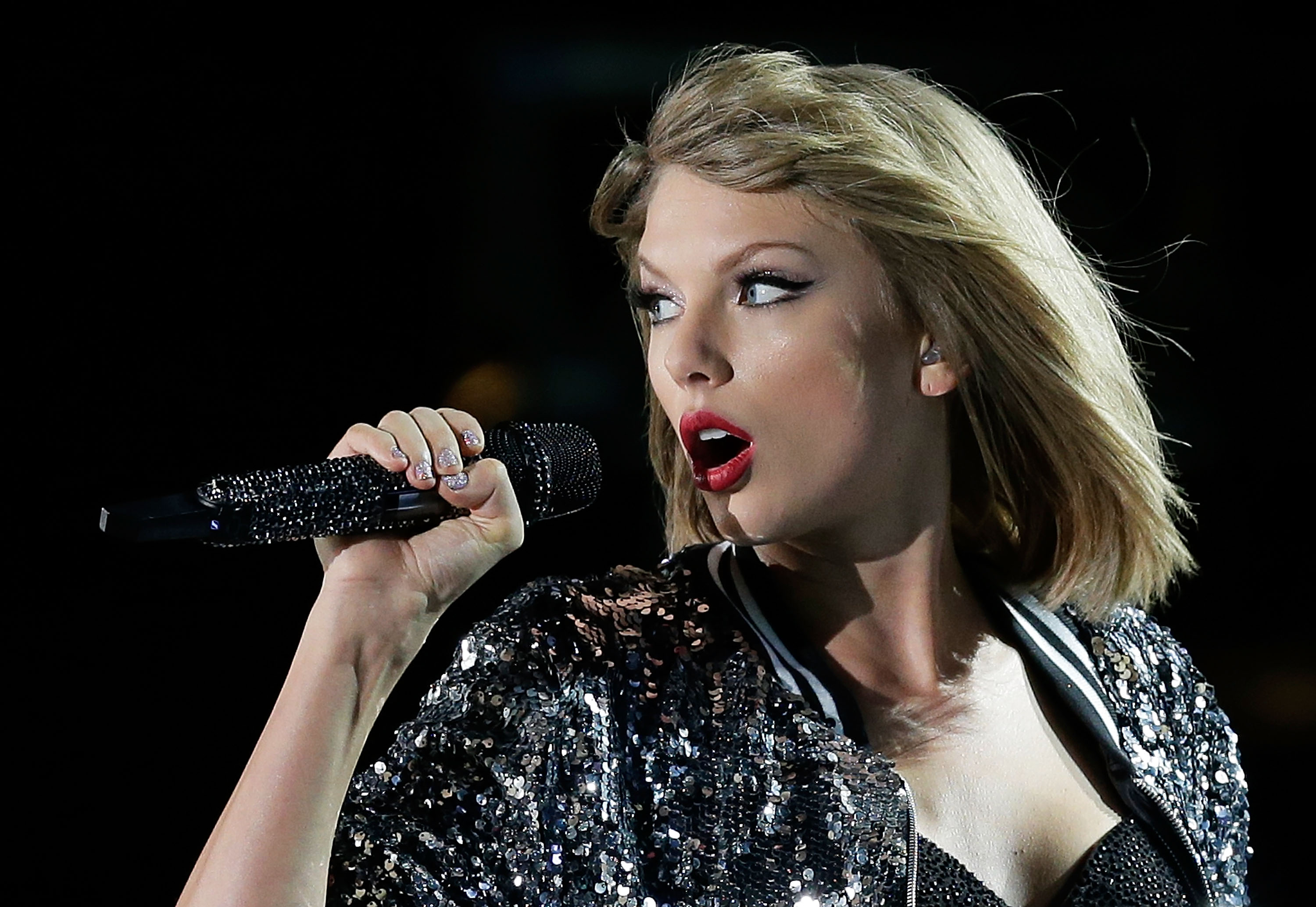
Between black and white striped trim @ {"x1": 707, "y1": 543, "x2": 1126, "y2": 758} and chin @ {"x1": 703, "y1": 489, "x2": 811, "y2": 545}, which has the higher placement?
chin @ {"x1": 703, "y1": 489, "x2": 811, "y2": 545}

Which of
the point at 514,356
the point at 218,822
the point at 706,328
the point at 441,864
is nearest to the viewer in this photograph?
the point at 218,822

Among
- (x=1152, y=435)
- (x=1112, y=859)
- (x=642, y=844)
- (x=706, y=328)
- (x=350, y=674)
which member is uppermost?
(x=706, y=328)

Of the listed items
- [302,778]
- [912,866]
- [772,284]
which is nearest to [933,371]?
[772,284]

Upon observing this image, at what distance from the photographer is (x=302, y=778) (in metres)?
1.06

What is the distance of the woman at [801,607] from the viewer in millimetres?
1159

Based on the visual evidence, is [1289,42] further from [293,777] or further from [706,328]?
[293,777]

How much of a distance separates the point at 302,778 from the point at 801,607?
529 mm

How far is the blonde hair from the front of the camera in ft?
4.33

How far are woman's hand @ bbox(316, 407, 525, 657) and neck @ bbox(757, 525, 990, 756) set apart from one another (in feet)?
1.10

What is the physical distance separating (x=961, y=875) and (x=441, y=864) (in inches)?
16.9

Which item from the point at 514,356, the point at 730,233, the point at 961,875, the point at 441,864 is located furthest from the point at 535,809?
the point at 514,356

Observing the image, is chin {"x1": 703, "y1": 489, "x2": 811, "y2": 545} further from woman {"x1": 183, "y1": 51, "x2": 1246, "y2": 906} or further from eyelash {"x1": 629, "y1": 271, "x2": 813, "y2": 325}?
eyelash {"x1": 629, "y1": 271, "x2": 813, "y2": 325}

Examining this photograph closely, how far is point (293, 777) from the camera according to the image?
3.47ft

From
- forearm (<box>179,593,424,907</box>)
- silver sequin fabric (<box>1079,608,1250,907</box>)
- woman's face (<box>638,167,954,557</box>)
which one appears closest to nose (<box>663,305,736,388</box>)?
woman's face (<box>638,167,954,557</box>)
